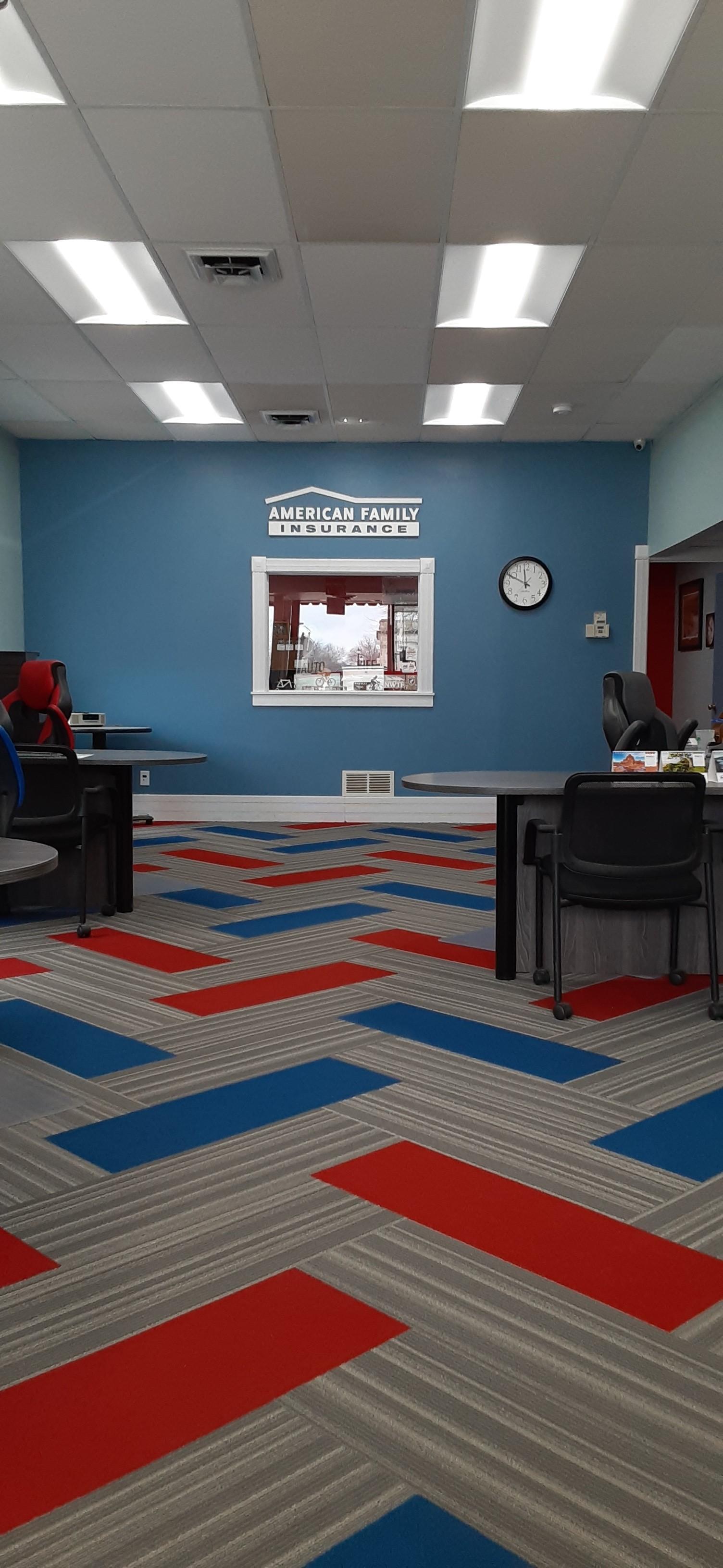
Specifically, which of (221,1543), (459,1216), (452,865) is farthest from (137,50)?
(452,865)

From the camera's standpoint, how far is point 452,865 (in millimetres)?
6754

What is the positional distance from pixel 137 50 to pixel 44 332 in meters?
2.87

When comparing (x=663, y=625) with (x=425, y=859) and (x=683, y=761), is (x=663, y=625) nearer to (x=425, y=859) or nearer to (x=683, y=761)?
(x=425, y=859)

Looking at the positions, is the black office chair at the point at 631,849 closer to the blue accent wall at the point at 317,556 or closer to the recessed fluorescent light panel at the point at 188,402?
the recessed fluorescent light panel at the point at 188,402

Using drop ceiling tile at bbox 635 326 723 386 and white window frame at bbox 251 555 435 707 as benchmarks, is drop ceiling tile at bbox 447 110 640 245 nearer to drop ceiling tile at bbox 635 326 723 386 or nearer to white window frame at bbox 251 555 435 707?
drop ceiling tile at bbox 635 326 723 386

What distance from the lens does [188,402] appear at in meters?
7.79

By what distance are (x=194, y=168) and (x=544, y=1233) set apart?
13.2 feet

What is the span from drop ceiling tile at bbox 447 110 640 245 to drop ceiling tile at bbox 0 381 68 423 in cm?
337

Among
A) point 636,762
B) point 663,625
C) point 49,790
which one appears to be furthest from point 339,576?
point 636,762

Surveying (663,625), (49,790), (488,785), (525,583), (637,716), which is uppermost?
(525,583)

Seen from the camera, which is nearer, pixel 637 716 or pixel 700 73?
pixel 700 73

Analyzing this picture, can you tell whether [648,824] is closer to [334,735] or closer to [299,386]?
[299,386]

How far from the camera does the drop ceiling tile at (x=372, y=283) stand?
16.8 feet

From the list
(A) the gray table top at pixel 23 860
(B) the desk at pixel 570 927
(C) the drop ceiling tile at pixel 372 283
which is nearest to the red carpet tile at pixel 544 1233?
(A) the gray table top at pixel 23 860
